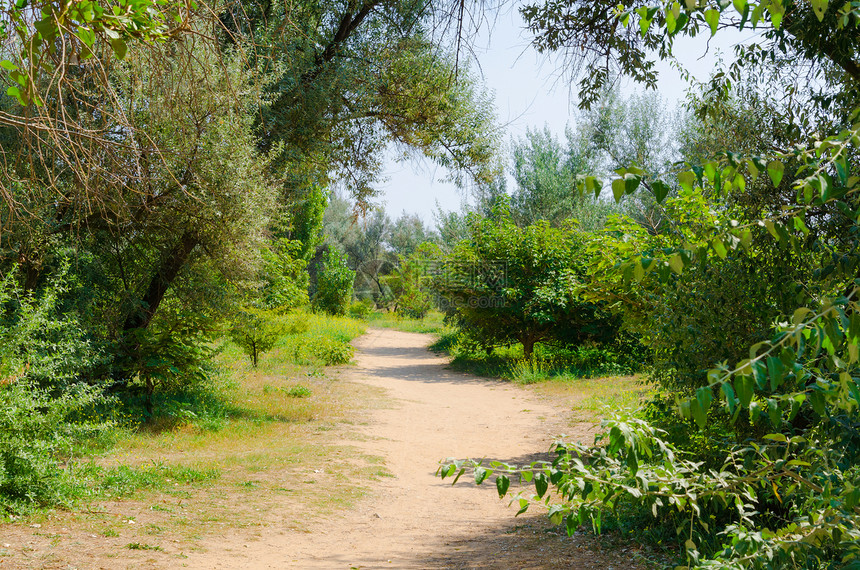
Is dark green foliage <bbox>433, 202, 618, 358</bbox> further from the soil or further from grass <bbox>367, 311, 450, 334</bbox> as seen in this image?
grass <bbox>367, 311, 450, 334</bbox>

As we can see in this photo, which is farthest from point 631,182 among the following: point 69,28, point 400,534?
point 400,534

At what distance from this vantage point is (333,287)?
97.5ft

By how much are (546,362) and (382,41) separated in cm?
906

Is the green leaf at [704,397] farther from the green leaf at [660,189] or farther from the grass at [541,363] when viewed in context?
the grass at [541,363]

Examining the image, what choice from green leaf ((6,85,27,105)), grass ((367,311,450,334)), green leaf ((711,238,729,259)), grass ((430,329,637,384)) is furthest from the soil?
grass ((367,311,450,334))

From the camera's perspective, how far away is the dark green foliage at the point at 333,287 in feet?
97.4

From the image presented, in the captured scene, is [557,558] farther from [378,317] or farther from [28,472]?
[378,317]

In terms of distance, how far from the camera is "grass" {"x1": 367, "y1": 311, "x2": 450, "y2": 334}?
29438mm

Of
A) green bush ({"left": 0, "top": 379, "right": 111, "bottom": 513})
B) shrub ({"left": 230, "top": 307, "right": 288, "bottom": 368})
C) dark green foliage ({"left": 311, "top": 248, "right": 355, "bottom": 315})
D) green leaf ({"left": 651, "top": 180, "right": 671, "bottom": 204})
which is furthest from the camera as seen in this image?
dark green foliage ({"left": 311, "top": 248, "right": 355, "bottom": 315})

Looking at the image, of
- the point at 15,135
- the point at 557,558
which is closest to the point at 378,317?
the point at 15,135

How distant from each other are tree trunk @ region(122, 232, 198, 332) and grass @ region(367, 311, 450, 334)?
18.5m

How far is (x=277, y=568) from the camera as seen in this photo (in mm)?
4258

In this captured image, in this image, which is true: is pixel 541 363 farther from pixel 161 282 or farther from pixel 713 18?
pixel 713 18

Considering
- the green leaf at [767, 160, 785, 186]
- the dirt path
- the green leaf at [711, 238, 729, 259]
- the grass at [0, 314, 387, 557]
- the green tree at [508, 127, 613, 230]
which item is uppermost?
the green tree at [508, 127, 613, 230]
